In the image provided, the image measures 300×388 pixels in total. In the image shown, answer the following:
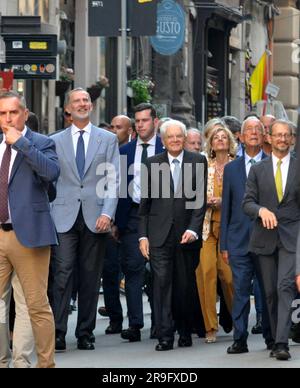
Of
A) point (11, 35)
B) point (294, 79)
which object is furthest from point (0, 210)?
point (294, 79)

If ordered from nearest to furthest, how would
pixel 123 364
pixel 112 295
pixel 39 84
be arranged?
1. pixel 123 364
2. pixel 112 295
3. pixel 39 84

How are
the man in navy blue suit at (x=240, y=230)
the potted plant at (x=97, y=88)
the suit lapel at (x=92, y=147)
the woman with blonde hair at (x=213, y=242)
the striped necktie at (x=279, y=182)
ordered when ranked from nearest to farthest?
1. the striped necktie at (x=279, y=182)
2. the man in navy blue suit at (x=240, y=230)
3. the suit lapel at (x=92, y=147)
4. the woman with blonde hair at (x=213, y=242)
5. the potted plant at (x=97, y=88)

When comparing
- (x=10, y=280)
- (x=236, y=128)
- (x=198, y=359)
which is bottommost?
(x=198, y=359)

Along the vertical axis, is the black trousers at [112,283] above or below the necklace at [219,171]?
below

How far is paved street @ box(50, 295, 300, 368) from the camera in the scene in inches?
486

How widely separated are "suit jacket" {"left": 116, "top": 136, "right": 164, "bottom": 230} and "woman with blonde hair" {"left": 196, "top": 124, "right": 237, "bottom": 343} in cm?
54

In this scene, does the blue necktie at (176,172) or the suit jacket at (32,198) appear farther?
the blue necktie at (176,172)

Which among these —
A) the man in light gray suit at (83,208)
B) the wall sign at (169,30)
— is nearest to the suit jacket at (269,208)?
the man in light gray suit at (83,208)

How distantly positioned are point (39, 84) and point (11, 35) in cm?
579

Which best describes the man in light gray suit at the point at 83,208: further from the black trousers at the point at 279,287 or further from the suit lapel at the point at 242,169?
the black trousers at the point at 279,287

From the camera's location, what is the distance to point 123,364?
12359 mm

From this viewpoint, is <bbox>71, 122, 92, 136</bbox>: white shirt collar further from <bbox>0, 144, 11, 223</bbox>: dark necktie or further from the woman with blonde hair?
<bbox>0, 144, 11, 223</bbox>: dark necktie

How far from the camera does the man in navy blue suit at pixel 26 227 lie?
11.0 meters

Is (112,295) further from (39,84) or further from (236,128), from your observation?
(39,84)
